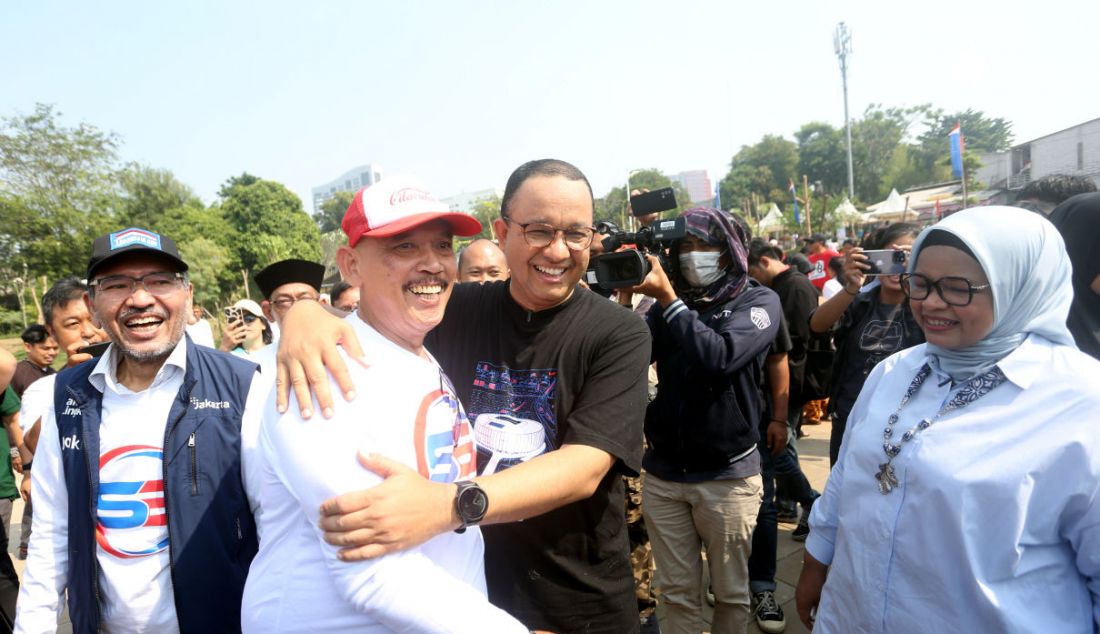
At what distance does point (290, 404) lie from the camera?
1.11 m

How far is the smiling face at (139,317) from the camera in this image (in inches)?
81.4

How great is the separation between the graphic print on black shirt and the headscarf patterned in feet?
4.49

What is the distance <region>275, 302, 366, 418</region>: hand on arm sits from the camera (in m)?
1.09

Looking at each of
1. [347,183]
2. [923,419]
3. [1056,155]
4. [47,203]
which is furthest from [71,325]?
[347,183]

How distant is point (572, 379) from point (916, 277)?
42.0 inches

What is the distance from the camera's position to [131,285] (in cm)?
213

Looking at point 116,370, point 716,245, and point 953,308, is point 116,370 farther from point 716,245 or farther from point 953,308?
point 953,308

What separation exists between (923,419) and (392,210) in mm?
1540

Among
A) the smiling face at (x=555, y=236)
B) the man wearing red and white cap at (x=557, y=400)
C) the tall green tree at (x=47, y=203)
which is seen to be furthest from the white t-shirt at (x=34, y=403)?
the tall green tree at (x=47, y=203)

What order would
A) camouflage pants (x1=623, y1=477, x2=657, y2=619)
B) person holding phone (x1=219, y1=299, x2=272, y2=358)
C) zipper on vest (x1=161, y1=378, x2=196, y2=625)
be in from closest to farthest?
1. zipper on vest (x1=161, y1=378, x2=196, y2=625)
2. camouflage pants (x1=623, y1=477, x2=657, y2=619)
3. person holding phone (x1=219, y1=299, x2=272, y2=358)

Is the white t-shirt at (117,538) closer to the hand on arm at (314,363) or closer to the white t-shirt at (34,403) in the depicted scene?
the hand on arm at (314,363)

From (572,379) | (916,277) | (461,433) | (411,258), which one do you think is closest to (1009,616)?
(916,277)

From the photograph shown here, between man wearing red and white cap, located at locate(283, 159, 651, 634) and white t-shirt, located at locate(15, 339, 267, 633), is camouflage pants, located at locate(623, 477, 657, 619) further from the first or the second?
white t-shirt, located at locate(15, 339, 267, 633)

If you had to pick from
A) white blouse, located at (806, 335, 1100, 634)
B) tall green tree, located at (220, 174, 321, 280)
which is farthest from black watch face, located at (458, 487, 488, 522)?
tall green tree, located at (220, 174, 321, 280)
